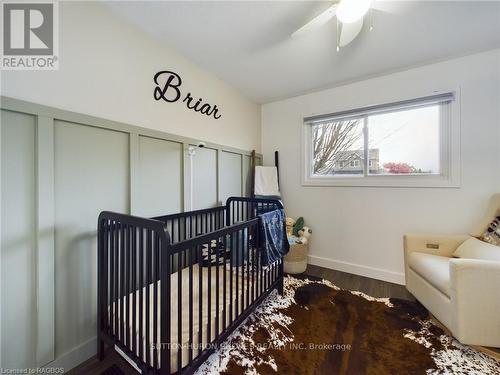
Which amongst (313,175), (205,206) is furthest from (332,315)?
(313,175)

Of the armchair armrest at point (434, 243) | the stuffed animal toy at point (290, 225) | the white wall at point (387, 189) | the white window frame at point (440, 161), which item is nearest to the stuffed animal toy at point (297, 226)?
the stuffed animal toy at point (290, 225)

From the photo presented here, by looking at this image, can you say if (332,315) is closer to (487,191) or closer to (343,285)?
(343,285)

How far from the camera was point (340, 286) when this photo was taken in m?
2.13

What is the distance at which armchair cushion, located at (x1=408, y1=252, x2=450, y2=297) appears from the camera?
4.66 feet

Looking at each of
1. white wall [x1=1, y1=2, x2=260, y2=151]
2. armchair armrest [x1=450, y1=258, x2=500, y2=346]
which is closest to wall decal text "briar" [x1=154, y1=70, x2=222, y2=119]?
white wall [x1=1, y1=2, x2=260, y2=151]

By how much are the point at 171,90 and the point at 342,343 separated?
2386mm

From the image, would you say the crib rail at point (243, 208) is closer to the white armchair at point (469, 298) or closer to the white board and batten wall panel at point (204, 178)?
the white board and batten wall panel at point (204, 178)

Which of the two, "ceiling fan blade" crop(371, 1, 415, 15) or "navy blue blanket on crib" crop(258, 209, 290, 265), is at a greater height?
"ceiling fan blade" crop(371, 1, 415, 15)

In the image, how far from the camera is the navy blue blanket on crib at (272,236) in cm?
156

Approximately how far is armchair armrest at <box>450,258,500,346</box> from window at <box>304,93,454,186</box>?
3.49ft

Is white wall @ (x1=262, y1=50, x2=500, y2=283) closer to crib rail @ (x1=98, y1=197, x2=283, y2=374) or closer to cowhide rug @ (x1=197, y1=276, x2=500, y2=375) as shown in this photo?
cowhide rug @ (x1=197, y1=276, x2=500, y2=375)

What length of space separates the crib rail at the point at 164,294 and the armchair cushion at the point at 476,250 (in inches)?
62.7

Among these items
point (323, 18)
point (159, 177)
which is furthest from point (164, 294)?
point (323, 18)

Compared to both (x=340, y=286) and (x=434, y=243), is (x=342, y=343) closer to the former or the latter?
(x=340, y=286)
